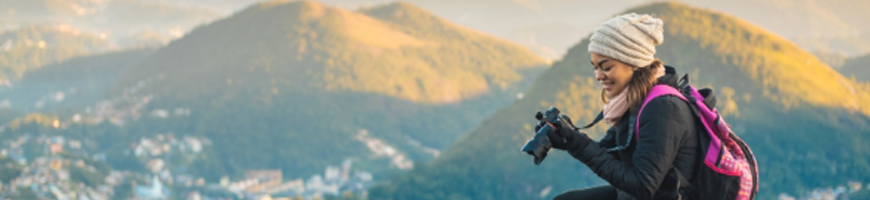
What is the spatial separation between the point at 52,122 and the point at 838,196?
125 m

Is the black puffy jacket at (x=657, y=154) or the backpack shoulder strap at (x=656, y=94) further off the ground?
the backpack shoulder strap at (x=656, y=94)

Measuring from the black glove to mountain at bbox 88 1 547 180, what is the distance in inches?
4460

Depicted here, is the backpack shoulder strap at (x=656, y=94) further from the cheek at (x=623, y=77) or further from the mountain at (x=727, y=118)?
the mountain at (x=727, y=118)

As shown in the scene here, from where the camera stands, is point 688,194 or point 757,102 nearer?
point 688,194

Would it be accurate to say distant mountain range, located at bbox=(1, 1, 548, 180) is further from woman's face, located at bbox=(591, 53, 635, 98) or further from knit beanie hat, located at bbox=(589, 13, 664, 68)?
knit beanie hat, located at bbox=(589, 13, 664, 68)

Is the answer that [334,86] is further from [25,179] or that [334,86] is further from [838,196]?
[838,196]

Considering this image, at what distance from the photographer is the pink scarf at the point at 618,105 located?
14.4 feet

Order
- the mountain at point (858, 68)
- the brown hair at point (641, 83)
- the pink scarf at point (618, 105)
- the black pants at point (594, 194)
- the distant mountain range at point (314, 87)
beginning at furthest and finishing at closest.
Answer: the distant mountain range at point (314, 87)
the mountain at point (858, 68)
the black pants at point (594, 194)
the pink scarf at point (618, 105)
the brown hair at point (641, 83)

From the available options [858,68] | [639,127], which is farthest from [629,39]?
[858,68]

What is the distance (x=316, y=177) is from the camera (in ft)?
370

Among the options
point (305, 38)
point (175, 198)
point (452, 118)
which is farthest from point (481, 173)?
point (305, 38)

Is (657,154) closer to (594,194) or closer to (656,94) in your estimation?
(656,94)

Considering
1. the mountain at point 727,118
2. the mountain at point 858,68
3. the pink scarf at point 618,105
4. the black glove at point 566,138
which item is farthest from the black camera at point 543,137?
the mountain at point 858,68

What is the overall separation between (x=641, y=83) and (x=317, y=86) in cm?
15758
